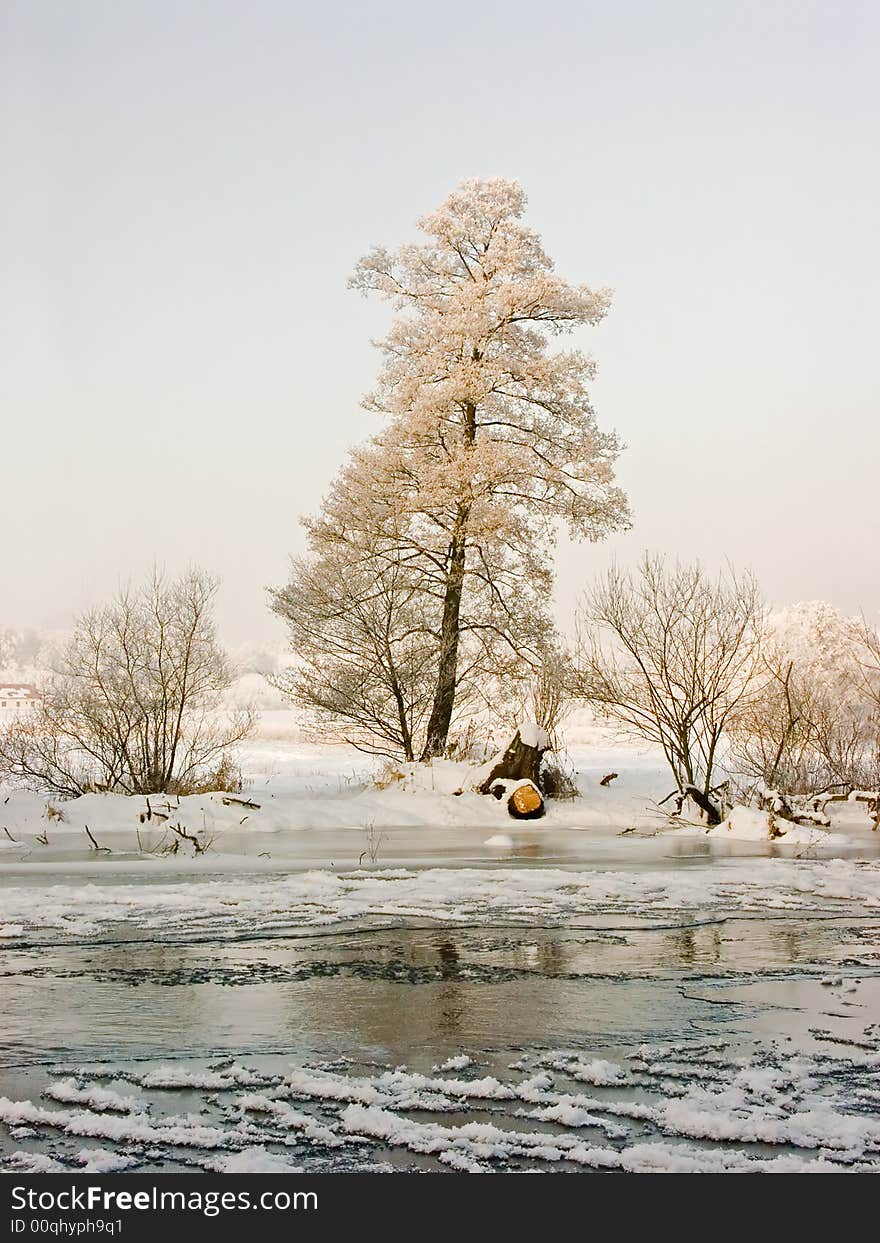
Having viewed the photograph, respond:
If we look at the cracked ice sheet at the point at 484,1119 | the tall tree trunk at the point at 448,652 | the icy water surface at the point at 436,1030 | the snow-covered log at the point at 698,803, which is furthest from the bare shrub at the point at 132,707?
the cracked ice sheet at the point at 484,1119

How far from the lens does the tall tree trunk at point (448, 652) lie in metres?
21.6

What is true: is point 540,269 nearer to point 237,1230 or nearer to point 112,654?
point 112,654

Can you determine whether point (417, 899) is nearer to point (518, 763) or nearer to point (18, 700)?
point (518, 763)

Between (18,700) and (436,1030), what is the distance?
16.1 m

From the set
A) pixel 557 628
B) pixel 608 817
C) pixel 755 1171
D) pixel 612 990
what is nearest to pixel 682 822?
pixel 608 817

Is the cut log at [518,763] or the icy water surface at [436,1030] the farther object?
the cut log at [518,763]

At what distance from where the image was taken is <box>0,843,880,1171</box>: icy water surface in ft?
13.2

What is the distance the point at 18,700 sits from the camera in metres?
19.9

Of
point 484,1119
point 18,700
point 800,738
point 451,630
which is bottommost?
point 484,1119

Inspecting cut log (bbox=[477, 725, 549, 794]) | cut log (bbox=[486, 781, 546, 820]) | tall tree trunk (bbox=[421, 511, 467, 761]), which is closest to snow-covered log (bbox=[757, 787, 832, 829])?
cut log (bbox=[486, 781, 546, 820])

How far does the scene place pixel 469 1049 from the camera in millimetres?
5215

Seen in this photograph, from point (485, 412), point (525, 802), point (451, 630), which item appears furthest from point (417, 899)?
point (485, 412)

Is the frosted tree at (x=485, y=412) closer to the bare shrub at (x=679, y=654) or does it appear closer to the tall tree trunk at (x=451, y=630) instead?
the tall tree trunk at (x=451, y=630)

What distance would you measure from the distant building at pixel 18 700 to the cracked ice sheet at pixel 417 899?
9.83m
